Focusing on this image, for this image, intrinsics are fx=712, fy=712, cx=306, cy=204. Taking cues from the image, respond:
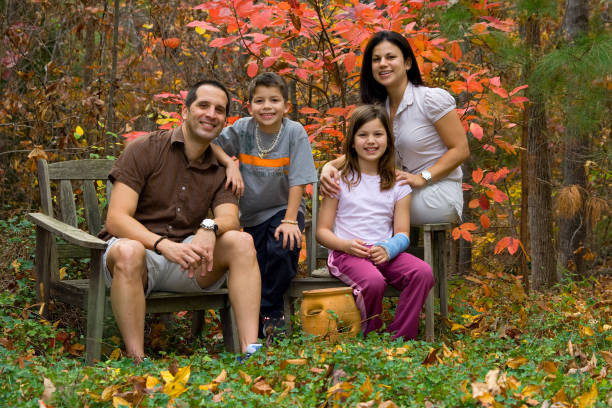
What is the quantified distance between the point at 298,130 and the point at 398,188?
2.19 feet

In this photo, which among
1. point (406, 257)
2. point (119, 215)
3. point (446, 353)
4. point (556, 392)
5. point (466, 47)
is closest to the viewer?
point (556, 392)

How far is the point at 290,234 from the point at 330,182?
0.39m

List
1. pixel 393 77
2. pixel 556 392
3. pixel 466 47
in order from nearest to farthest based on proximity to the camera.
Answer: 1. pixel 556 392
2. pixel 393 77
3. pixel 466 47

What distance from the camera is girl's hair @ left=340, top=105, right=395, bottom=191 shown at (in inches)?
160

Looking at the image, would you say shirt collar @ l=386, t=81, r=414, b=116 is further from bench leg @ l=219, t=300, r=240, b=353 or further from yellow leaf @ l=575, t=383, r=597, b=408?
yellow leaf @ l=575, t=383, r=597, b=408

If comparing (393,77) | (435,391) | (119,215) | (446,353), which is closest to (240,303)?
(119,215)

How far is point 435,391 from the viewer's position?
8.65 ft

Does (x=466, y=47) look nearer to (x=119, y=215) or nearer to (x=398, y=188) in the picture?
(x=398, y=188)

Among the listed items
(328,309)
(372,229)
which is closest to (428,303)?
(372,229)

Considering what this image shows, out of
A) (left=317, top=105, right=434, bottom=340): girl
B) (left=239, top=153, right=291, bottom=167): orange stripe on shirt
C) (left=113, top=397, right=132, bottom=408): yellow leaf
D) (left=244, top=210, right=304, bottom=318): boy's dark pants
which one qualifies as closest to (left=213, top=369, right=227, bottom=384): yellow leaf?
(left=113, top=397, right=132, bottom=408): yellow leaf

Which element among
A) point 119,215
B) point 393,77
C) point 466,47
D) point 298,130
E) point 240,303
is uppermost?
point 466,47

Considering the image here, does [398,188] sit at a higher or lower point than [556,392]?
higher

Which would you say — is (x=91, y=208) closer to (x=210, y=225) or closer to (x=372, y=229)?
(x=210, y=225)

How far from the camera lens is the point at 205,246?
3.54 meters
